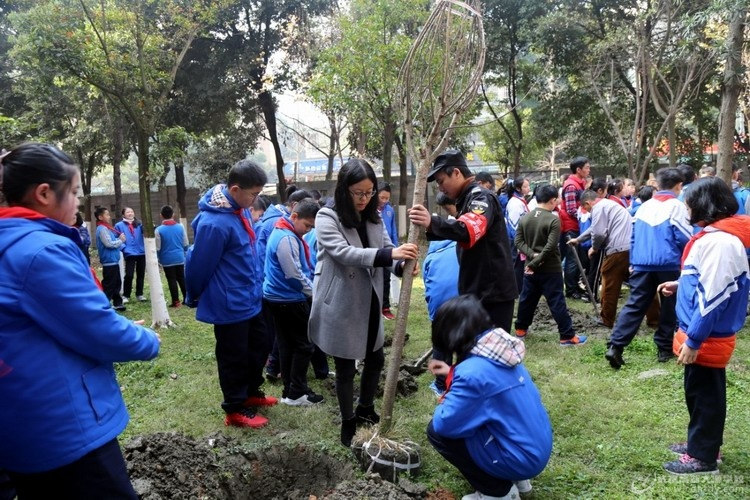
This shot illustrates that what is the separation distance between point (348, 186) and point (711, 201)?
6.89 ft

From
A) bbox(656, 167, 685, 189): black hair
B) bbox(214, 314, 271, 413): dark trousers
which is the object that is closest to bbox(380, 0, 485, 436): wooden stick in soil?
bbox(214, 314, 271, 413): dark trousers

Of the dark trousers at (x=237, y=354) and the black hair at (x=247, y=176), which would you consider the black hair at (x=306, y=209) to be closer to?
the black hair at (x=247, y=176)

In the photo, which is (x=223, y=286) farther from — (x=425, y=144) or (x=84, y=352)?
(x=84, y=352)

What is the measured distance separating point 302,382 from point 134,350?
2779 millimetres

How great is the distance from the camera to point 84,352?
195 cm

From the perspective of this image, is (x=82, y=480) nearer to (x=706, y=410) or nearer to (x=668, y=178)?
(x=706, y=410)

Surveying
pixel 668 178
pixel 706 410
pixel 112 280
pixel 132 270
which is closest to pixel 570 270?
pixel 668 178

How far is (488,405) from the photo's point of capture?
9.13 ft

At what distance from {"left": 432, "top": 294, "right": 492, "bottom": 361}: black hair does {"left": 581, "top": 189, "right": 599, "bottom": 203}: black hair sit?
5627 mm

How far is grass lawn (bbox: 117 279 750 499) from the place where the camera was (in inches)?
130

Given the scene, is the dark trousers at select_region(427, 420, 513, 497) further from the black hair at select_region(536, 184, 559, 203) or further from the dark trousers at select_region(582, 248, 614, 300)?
the dark trousers at select_region(582, 248, 614, 300)

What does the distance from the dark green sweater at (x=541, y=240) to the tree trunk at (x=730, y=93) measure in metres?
3.09

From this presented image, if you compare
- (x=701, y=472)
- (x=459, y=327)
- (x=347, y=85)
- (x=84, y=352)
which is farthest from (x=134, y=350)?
(x=347, y=85)

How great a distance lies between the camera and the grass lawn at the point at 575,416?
330 cm
